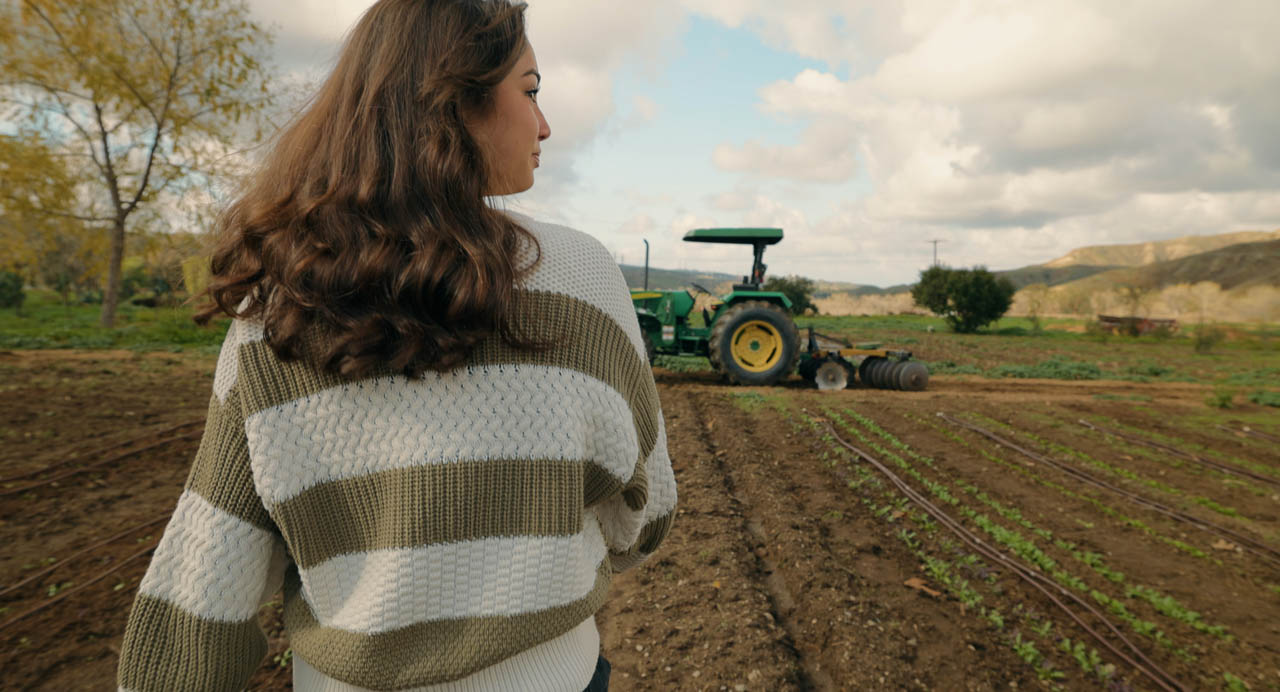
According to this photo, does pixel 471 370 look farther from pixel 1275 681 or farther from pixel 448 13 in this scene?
pixel 1275 681

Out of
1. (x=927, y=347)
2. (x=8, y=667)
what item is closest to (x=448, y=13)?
(x=8, y=667)

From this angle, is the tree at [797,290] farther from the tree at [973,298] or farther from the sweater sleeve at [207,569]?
the sweater sleeve at [207,569]

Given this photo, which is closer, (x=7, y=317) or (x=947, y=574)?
(x=947, y=574)

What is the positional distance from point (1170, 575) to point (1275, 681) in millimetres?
974

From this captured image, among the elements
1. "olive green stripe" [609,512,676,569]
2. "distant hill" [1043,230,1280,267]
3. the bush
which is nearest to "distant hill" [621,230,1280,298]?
"distant hill" [1043,230,1280,267]

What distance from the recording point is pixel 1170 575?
3.78 metres

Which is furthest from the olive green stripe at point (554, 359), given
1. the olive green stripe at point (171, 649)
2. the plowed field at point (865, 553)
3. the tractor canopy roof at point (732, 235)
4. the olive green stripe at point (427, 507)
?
the tractor canopy roof at point (732, 235)

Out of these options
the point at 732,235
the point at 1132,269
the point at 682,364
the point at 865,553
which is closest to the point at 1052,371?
the point at 682,364

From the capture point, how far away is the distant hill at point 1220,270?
5962 centimetres

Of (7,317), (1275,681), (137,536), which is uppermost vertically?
(7,317)

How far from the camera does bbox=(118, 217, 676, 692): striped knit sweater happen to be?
0.81 metres

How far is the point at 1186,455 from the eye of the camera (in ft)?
21.0

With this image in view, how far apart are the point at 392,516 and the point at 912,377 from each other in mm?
9896

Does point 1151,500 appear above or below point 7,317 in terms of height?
below
